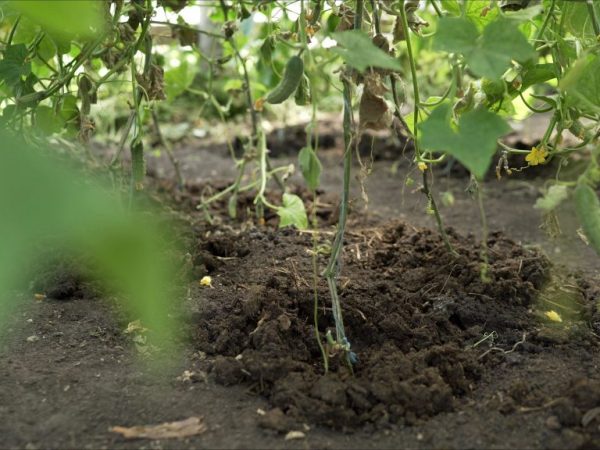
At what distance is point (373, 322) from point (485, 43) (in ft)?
2.09

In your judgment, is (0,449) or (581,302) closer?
(0,449)

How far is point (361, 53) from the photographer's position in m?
1.00

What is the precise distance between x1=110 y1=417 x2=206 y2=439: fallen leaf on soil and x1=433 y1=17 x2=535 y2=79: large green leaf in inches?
27.9

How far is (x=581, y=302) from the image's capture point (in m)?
1.65

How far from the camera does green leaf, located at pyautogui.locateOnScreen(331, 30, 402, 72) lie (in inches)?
37.9

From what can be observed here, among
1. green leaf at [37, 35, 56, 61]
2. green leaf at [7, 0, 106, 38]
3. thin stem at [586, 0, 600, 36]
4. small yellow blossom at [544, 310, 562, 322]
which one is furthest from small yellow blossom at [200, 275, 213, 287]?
green leaf at [7, 0, 106, 38]

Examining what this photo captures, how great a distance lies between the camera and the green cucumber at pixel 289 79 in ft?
3.92

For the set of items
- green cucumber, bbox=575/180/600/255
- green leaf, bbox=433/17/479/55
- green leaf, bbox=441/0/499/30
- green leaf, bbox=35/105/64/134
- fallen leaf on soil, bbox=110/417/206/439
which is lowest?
fallen leaf on soil, bbox=110/417/206/439

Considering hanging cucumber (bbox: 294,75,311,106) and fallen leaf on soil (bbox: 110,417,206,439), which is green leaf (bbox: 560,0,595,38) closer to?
hanging cucumber (bbox: 294,75,311,106)

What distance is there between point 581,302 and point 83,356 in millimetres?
1110

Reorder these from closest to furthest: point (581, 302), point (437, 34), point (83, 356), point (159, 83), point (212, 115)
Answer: point (437, 34)
point (83, 356)
point (581, 302)
point (159, 83)
point (212, 115)

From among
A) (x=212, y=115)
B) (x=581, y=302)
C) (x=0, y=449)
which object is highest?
(x=212, y=115)

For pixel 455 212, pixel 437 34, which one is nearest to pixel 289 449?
pixel 437 34

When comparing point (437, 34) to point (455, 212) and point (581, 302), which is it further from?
point (455, 212)
